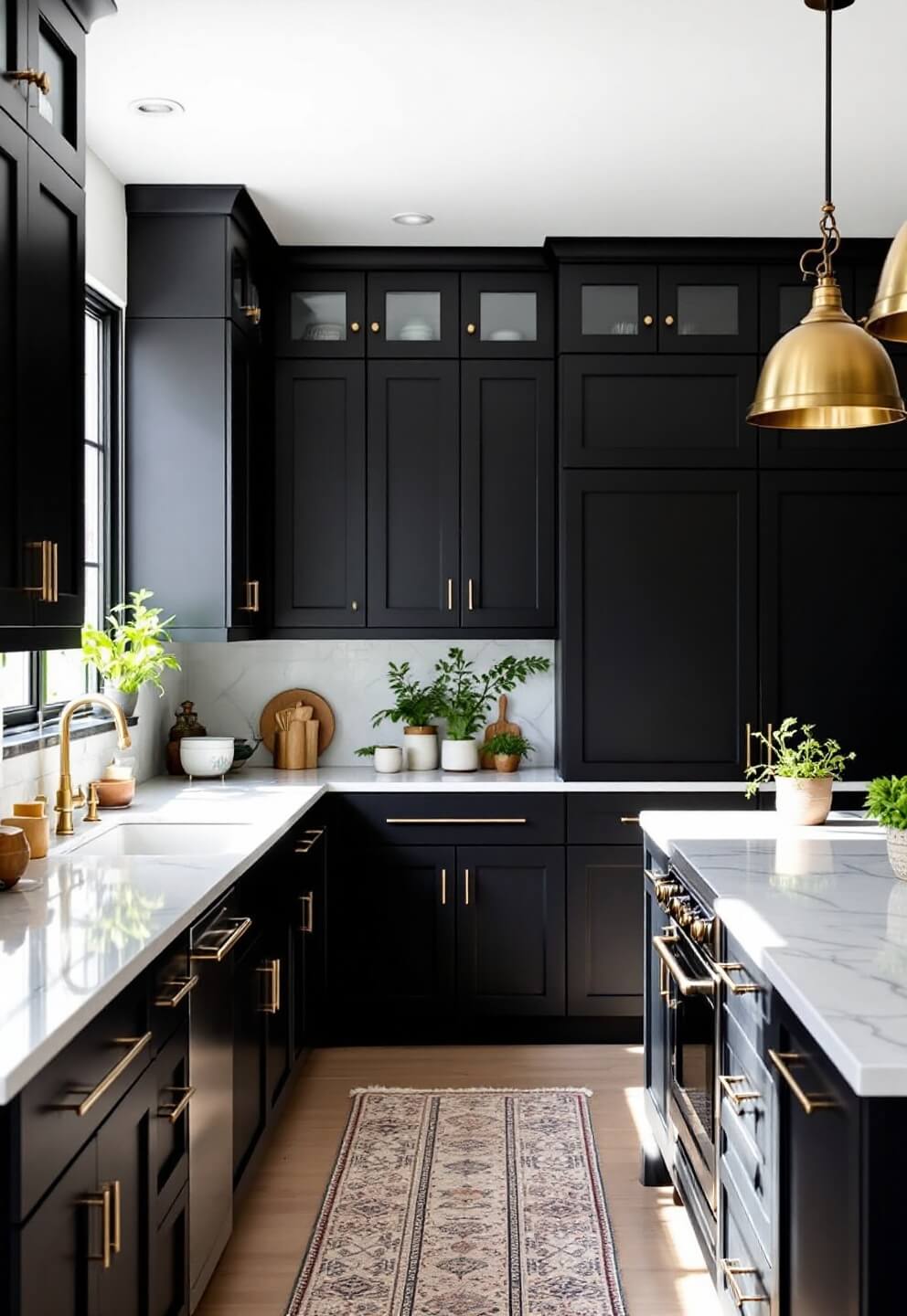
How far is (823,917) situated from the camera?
85.7 inches

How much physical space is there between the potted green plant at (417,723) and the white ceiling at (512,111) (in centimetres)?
168

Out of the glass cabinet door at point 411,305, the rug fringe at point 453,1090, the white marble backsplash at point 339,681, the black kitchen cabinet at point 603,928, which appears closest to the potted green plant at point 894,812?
the rug fringe at point 453,1090

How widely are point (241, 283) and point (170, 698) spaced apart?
1.54 m

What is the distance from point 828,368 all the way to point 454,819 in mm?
2422

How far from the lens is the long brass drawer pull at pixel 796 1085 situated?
5.45 ft

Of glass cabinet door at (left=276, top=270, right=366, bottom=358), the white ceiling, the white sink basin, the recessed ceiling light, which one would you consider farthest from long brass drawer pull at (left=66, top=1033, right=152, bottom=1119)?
glass cabinet door at (left=276, top=270, right=366, bottom=358)

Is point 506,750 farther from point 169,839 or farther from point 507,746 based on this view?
point 169,839

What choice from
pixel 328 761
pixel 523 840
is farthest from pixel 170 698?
pixel 523 840

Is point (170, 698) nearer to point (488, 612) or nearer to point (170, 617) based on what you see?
point (170, 617)

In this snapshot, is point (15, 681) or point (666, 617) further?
point (666, 617)

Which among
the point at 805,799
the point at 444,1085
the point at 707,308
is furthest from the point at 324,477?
the point at 805,799

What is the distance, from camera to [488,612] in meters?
4.63

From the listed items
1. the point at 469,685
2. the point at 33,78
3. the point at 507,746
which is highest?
the point at 33,78

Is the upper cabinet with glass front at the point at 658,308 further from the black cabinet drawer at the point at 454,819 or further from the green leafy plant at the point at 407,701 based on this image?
the black cabinet drawer at the point at 454,819
